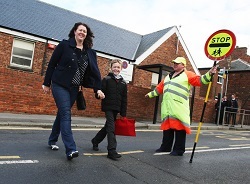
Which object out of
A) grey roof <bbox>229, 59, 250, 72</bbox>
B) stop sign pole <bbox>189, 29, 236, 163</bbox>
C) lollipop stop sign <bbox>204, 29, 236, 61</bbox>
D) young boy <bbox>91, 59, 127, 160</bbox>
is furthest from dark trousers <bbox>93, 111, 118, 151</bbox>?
grey roof <bbox>229, 59, 250, 72</bbox>

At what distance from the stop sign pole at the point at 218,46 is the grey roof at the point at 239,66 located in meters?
27.2

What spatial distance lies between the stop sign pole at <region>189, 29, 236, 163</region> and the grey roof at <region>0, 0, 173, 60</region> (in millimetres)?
→ 11917

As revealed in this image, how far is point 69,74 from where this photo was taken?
4.65 m

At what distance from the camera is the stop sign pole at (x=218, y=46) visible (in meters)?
5.66

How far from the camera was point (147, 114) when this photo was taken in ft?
49.3

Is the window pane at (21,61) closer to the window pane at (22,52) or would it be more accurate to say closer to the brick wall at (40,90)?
the window pane at (22,52)

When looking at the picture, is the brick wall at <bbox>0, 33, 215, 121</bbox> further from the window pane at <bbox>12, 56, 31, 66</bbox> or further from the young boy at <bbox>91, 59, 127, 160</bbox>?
the young boy at <bbox>91, 59, 127, 160</bbox>

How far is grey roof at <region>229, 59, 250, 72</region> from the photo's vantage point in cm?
3143

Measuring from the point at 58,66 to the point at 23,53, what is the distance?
1200cm

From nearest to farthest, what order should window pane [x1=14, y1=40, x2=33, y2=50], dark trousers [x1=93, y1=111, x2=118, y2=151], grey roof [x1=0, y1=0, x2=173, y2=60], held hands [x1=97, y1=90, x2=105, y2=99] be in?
held hands [x1=97, y1=90, x2=105, y2=99]
dark trousers [x1=93, y1=111, x2=118, y2=151]
window pane [x1=14, y1=40, x2=33, y2=50]
grey roof [x1=0, y1=0, x2=173, y2=60]

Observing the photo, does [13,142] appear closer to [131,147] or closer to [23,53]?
[131,147]

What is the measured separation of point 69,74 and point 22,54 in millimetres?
12161

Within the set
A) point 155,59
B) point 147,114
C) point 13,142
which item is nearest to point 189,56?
point 155,59

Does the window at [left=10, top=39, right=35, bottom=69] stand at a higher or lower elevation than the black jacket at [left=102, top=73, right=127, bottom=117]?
higher
